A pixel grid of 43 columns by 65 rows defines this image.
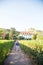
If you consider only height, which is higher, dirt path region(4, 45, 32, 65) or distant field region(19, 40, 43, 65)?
distant field region(19, 40, 43, 65)

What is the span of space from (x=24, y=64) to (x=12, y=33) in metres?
36.3

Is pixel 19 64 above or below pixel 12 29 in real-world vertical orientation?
below

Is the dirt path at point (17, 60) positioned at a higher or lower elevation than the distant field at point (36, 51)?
lower

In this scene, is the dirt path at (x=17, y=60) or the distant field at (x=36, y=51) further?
the dirt path at (x=17, y=60)

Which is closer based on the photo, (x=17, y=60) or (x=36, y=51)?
(x=36, y=51)

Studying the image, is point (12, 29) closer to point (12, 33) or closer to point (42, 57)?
point (12, 33)

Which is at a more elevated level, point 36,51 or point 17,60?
point 36,51

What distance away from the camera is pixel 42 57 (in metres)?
5.50

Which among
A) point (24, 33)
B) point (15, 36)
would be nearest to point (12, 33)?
point (15, 36)

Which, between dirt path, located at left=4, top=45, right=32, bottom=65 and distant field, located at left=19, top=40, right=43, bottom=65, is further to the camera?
dirt path, located at left=4, top=45, right=32, bottom=65

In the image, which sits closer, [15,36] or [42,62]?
[42,62]

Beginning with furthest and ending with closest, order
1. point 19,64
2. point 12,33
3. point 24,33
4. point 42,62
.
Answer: point 24,33 < point 12,33 < point 19,64 < point 42,62

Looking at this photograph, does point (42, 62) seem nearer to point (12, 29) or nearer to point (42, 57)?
point (42, 57)

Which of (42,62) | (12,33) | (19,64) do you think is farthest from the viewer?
(12,33)
